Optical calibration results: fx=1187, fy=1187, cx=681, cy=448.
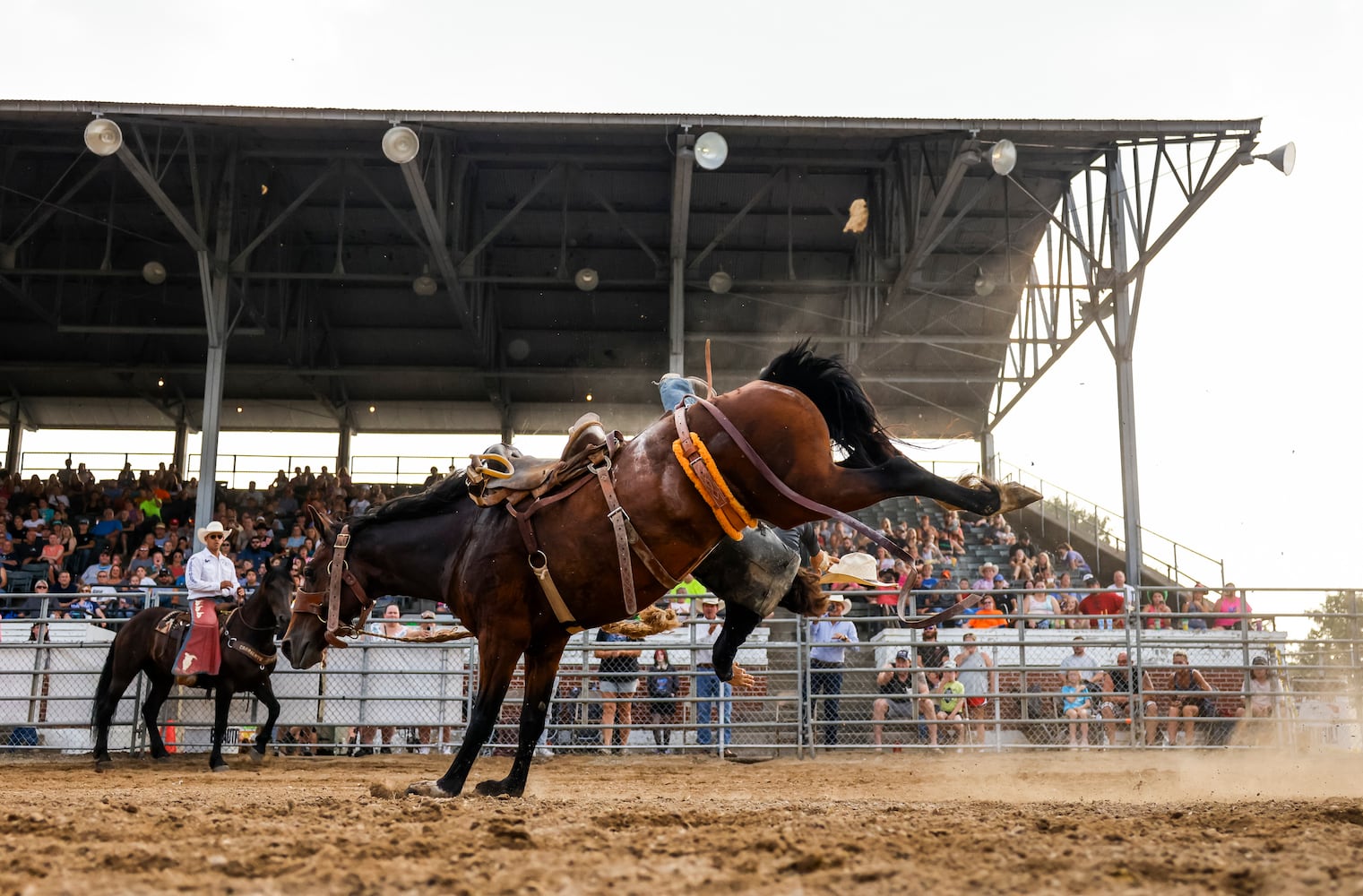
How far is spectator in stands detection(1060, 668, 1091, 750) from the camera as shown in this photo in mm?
12930

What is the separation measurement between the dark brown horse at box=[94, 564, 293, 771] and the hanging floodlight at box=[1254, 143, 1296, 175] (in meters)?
14.2

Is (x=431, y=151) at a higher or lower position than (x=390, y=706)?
higher

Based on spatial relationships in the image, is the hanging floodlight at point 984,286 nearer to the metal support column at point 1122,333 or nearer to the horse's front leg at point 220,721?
the metal support column at point 1122,333

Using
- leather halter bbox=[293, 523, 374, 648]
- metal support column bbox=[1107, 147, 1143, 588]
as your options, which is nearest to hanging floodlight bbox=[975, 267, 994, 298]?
metal support column bbox=[1107, 147, 1143, 588]

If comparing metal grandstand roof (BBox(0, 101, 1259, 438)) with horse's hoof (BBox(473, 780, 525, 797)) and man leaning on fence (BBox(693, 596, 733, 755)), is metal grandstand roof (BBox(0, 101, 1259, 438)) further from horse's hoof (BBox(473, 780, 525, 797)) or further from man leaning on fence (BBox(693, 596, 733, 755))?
horse's hoof (BBox(473, 780, 525, 797))

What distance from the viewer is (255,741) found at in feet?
40.4

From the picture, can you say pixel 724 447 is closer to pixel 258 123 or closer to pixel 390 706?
pixel 390 706

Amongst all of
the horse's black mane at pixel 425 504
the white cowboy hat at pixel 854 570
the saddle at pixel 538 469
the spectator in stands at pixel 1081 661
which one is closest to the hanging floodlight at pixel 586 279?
the spectator in stands at pixel 1081 661

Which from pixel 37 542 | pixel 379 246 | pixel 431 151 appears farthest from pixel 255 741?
pixel 379 246

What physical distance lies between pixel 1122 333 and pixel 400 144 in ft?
37.0

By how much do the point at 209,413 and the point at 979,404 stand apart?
17541 mm

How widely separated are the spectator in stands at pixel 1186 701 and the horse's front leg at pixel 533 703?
8.88 metres

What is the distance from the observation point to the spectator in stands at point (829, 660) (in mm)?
13023

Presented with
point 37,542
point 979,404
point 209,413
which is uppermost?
point 979,404
